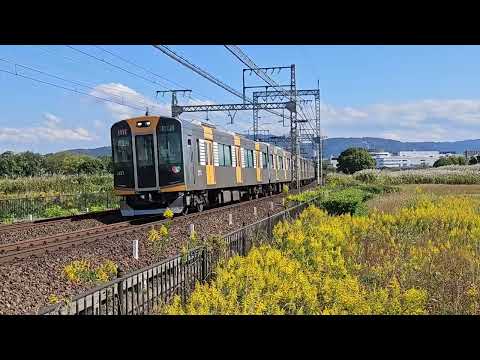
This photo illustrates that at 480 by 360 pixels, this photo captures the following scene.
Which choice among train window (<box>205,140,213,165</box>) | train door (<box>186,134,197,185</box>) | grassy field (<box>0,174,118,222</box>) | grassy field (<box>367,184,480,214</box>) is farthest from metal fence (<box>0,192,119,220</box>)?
grassy field (<box>367,184,480,214</box>)

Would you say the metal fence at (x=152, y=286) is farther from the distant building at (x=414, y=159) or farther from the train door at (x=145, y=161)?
the distant building at (x=414, y=159)

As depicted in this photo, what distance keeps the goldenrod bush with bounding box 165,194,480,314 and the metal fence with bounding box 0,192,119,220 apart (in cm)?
1228

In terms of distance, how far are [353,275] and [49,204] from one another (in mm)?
16967

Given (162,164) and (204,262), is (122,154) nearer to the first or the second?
(162,164)

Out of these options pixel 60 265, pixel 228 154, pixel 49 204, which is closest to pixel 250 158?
pixel 228 154

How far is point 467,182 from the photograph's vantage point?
31031 mm

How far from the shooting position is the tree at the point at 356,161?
214ft

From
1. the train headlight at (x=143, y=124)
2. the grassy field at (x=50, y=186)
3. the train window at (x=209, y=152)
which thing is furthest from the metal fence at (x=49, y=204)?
the train window at (x=209, y=152)

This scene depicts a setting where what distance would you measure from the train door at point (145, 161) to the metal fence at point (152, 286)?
8530 millimetres
